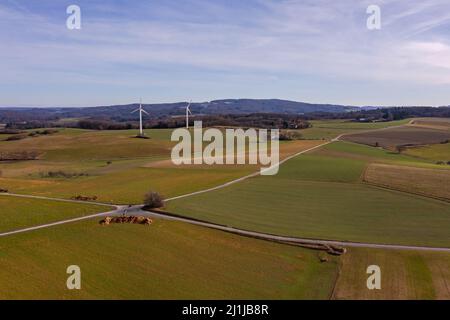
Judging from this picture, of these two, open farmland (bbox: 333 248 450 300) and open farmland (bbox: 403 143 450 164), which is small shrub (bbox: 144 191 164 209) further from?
open farmland (bbox: 403 143 450 164)

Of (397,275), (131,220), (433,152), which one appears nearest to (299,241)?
(397,275)

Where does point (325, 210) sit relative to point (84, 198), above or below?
below

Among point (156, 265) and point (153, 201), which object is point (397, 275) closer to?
point (156, 265)

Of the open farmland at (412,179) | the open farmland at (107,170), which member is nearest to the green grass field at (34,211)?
the open farmland at (107,170)

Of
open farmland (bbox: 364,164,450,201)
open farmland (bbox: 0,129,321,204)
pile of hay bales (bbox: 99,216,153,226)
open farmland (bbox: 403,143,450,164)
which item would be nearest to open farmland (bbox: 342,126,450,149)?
open farmland (bbox: 403,143,450,164)

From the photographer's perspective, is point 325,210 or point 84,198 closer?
point 325,210
